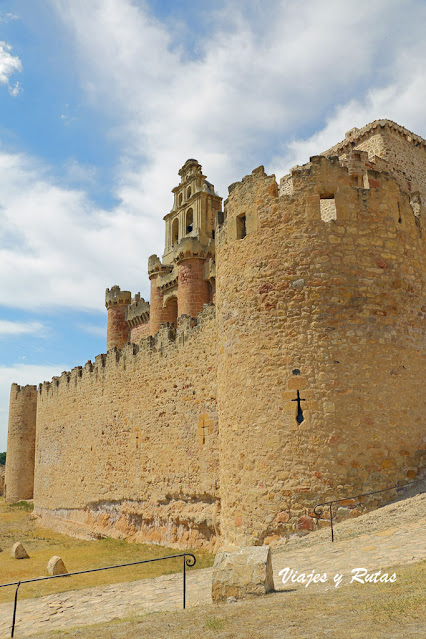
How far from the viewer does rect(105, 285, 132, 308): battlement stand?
117ft

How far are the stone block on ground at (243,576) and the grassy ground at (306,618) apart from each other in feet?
0.53

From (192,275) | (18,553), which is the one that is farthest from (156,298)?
(18,553)

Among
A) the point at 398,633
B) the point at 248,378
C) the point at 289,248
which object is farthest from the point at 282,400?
the point at 398,633

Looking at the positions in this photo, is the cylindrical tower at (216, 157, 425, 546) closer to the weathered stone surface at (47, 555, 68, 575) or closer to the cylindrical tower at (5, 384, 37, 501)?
the weathered stone surface at (47, 555, 68, 575)

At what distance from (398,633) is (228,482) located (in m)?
6.02

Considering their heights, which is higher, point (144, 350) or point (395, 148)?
point (395, 148)

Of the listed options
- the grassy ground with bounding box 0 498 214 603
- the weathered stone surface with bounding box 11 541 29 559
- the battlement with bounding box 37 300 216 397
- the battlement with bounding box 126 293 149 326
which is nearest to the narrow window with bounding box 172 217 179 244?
the battlement with bounding box 126 293 149 326

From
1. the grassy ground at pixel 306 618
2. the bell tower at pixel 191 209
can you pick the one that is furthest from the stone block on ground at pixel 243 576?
the bell tower at pixel 191 209

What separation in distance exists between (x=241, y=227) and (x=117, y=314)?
26333 mm

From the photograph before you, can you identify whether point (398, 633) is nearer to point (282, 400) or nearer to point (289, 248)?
point (282, 400)

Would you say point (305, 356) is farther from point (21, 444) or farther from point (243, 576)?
point (21, 444)

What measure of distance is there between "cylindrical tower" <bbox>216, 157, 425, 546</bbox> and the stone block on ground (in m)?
2.92

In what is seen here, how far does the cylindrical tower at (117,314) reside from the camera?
35.2m

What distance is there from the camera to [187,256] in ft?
86.5
